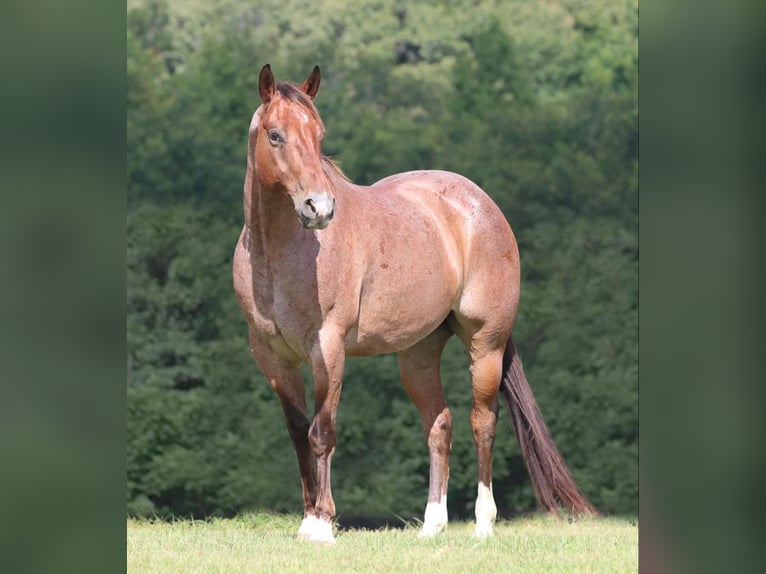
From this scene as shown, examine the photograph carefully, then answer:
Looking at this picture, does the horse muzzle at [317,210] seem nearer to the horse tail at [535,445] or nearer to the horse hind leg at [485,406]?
the horse hind leg at [485,406]

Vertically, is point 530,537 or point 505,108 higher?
point 505,108

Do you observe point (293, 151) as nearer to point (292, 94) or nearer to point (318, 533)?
point (292, 94)

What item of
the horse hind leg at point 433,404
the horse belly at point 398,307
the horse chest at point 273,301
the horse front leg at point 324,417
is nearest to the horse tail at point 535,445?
the horse hind leg at point 433,404

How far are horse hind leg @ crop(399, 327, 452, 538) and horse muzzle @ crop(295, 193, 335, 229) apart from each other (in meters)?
1.86

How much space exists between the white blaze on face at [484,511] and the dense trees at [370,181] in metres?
4.00

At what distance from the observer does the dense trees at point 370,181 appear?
10164mm

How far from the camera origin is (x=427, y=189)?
20.1 ft

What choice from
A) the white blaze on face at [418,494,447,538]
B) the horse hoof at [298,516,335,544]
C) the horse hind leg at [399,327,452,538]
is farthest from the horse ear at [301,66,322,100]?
the white blaze on face at [418,494,447,538]

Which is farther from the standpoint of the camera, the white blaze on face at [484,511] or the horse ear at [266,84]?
the white blaze on face at [484,511]

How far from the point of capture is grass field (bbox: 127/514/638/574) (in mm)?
4371
